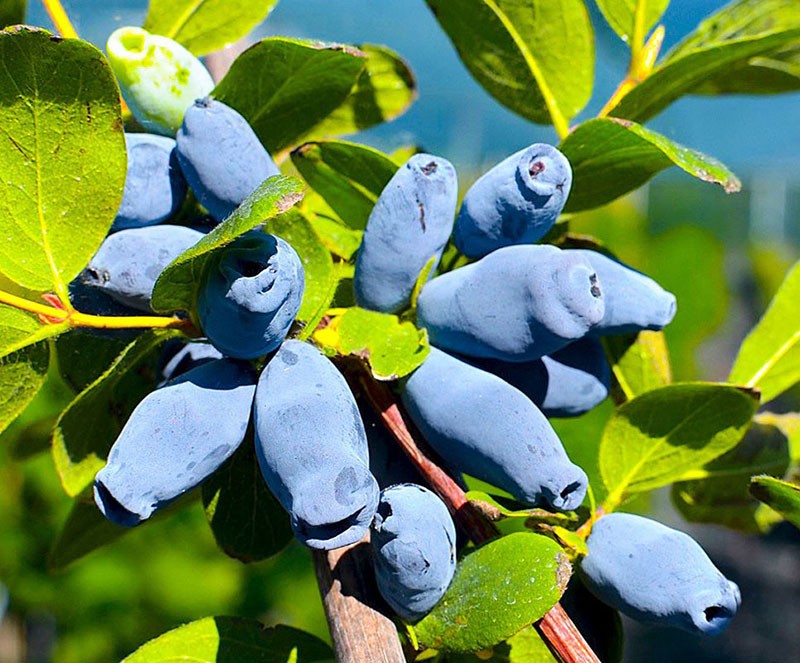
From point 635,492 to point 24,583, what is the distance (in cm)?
232

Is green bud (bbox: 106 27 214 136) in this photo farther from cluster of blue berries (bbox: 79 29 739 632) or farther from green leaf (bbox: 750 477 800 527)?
green leaf (bbox: 750 477 800 527)

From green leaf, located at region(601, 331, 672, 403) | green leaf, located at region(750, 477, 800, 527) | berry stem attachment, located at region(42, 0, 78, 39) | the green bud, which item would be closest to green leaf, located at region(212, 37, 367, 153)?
the green bud

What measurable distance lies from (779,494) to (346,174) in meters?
0.32

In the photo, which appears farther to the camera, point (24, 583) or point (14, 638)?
point (14, 638)

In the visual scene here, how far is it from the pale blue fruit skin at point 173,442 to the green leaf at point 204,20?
0.33 m

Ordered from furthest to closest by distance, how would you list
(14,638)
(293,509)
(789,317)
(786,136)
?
(786,136) < (14,638) < (789,317) < (293,509)

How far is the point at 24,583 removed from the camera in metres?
2.48

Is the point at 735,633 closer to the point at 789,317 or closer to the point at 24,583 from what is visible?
the point at 24,583

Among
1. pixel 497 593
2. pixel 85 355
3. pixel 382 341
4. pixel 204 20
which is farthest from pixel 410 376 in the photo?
pixel 204 20

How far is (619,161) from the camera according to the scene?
1.85 ft

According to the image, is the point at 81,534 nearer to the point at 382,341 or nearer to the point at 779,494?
the point at 382,341

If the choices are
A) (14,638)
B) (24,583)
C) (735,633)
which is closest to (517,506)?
(24,583)

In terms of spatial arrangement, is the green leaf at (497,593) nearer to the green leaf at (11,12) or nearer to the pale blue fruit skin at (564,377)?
the pale blue fruit skin at (564,377)

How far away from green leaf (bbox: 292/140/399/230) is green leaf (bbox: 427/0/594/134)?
0.48 ft
